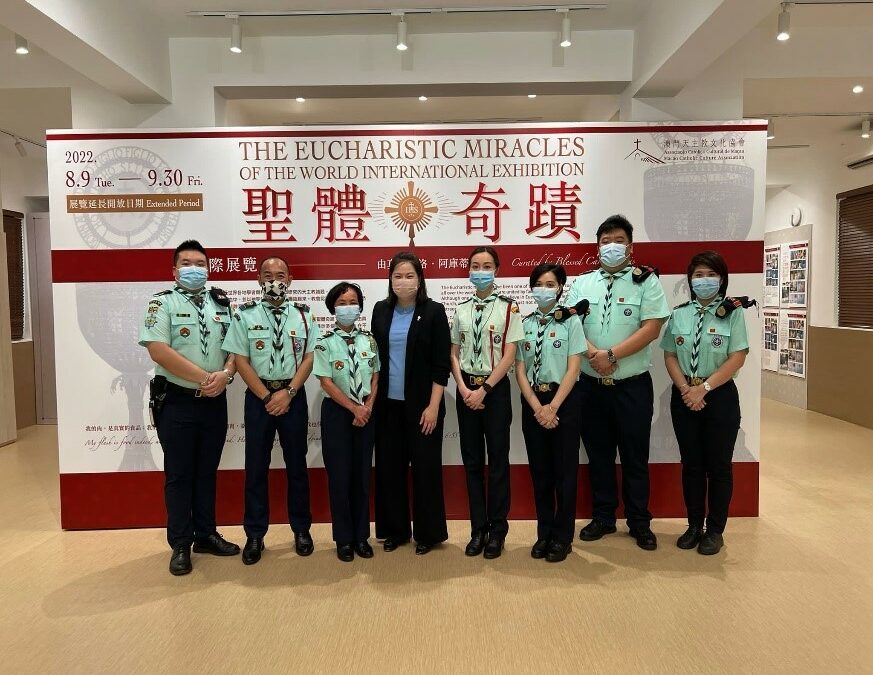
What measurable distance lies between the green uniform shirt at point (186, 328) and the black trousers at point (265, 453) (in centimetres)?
33

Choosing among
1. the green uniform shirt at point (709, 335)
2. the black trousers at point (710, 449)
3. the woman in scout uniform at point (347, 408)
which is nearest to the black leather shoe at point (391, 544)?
the woman in scout uniform at point (347, 408)

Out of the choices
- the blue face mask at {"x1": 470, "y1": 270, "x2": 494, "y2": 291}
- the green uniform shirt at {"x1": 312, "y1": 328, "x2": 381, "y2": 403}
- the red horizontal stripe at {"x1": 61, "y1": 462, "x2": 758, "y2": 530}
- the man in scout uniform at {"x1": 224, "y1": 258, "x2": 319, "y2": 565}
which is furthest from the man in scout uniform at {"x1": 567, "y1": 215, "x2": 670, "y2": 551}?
the man in scout uniform at {"x1": 224, "y1": 258, "x2": 319, "y2": 565}

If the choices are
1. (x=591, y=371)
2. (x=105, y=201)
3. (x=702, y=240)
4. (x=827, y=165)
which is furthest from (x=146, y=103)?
(x=827, y=165)

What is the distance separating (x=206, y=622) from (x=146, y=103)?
3.63m

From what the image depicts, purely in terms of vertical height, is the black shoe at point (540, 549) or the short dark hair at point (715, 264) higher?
Result: the short dark hair at point (715, 264)

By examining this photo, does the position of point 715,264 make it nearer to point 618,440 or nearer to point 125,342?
point 618,440

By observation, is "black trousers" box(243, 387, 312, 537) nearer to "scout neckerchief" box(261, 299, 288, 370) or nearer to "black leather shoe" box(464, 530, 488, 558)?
"scout neckerchief" box(261, 299, 288, 370)

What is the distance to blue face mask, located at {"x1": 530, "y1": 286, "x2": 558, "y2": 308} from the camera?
328cm

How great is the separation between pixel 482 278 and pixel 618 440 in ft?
4.46

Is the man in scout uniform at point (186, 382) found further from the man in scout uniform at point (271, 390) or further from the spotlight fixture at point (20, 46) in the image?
the spotlight fixture at point (20, 46)

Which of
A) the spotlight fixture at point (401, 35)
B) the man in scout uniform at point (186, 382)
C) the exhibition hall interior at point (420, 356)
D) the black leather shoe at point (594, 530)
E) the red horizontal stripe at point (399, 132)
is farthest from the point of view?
the spotlight fixture at point (401, 35)

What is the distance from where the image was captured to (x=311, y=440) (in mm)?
3926

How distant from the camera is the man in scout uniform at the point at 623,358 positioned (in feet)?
11.3

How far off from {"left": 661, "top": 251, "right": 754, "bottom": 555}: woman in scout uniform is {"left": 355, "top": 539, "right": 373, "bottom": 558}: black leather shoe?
1900mm
